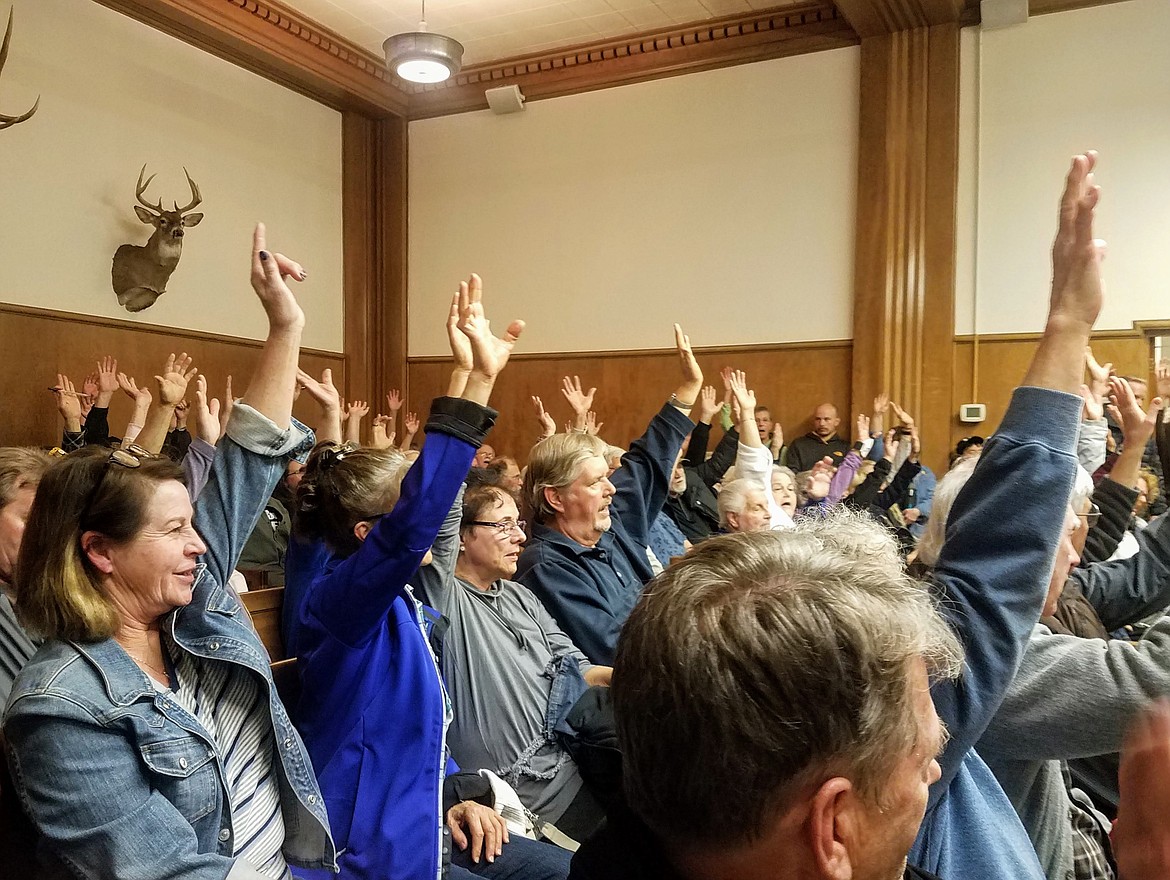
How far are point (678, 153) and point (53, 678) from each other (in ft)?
22.6

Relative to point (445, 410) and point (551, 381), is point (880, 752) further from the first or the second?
point (551, 381)

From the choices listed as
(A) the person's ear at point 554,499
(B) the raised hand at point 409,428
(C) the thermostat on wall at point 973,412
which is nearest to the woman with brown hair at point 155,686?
(A) the person's ear at point 554,499

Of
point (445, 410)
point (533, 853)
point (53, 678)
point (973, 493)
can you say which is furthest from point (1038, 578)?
point (53, 678)

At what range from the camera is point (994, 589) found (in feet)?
3.47

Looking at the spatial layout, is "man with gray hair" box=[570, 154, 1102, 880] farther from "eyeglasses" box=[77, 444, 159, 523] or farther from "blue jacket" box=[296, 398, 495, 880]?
"eyeglasses" box=[77, 444, 159, 523]

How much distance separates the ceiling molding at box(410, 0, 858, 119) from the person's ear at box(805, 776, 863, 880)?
7.01m

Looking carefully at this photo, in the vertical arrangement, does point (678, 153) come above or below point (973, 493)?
above

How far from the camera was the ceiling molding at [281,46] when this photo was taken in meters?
6.43

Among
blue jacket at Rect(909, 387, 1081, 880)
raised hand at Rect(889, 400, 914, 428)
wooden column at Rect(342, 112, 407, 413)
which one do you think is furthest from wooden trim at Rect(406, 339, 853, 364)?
blue jacket at Rect(909, 387, 1081, 880)

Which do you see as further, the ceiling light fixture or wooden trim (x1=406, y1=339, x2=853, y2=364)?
wooden trim (x1=406, y1=339, x2=853, y2=364)

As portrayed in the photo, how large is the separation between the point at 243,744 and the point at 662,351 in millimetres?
6338

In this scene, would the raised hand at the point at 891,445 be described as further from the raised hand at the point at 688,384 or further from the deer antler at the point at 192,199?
the deer antler at the point at 192,199

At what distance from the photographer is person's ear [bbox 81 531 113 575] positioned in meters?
1.43

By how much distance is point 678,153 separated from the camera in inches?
294
